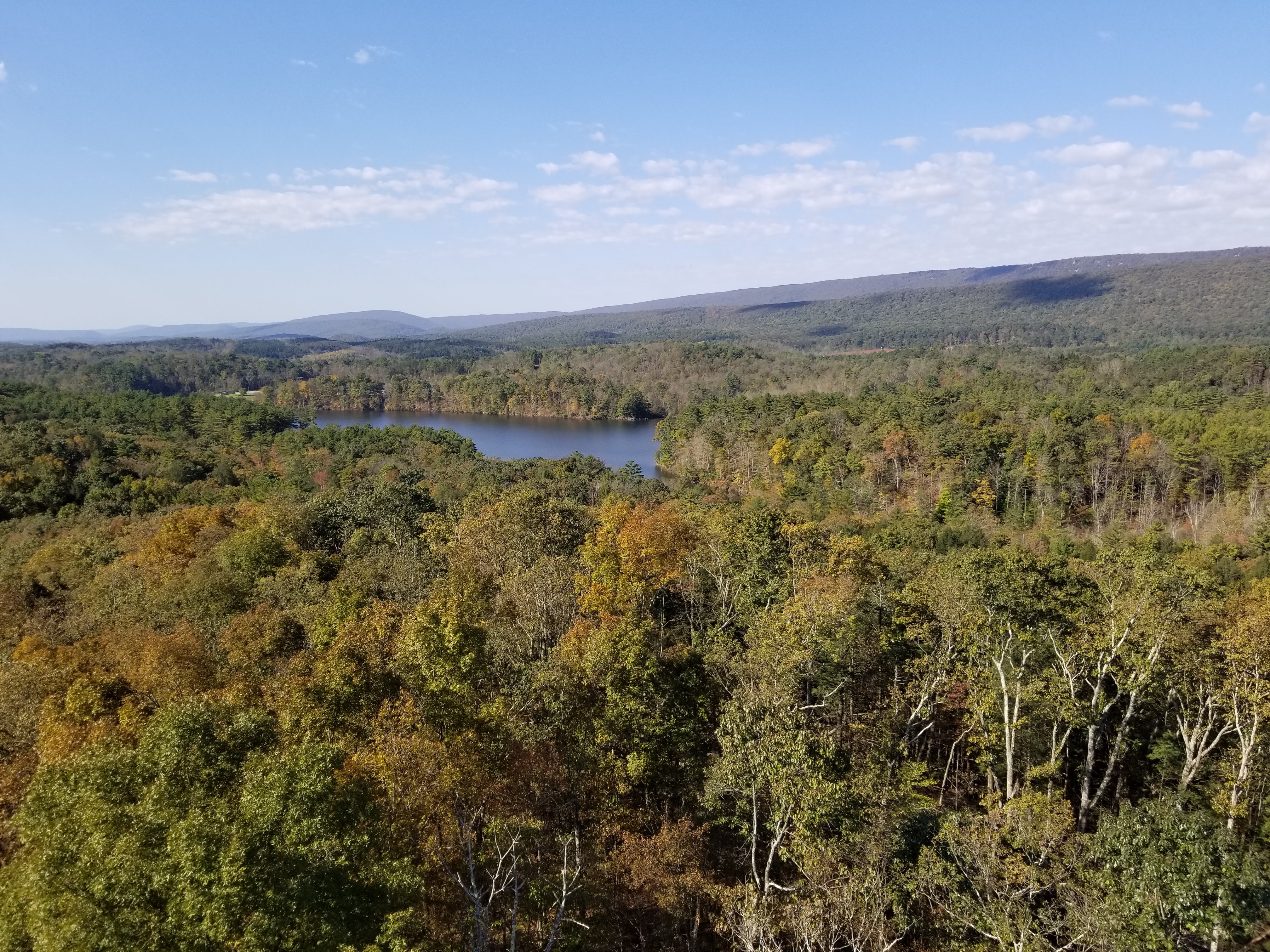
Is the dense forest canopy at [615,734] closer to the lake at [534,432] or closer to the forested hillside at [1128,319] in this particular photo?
the lake at [534,432]

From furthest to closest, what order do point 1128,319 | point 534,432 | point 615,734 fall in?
1. point 1128,319
2. point 534,432
3. point 615,734

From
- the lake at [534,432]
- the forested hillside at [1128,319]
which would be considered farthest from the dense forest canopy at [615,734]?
the forested hillside at [1128,319]

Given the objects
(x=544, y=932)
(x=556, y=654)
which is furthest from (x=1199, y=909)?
(x=556, y=654)

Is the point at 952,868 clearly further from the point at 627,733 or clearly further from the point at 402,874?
the point at 402,874

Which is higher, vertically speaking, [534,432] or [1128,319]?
[1128,319]

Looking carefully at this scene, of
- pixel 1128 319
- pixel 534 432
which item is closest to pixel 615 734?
pixel 534 432

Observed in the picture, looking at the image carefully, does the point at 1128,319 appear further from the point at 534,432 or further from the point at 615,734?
the point at 615,734

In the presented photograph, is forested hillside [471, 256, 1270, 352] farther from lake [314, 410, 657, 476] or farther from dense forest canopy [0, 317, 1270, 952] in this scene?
dense forest canopy [0, 317, 1270, 952]
